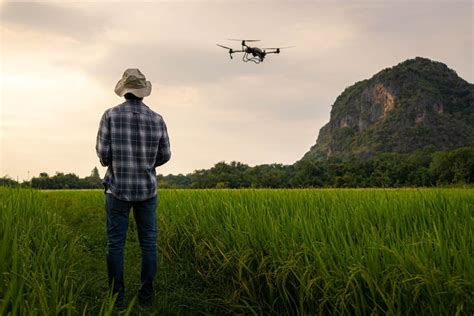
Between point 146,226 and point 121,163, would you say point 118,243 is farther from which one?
point 121,163

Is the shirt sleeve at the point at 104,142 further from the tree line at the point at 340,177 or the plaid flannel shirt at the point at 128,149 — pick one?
the tree line at the point at 340,177

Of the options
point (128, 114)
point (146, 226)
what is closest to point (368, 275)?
point (146, 226)

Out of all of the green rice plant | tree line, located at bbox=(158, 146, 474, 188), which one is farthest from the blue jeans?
tree line, located at bbox=(158, 146, 474, 188)

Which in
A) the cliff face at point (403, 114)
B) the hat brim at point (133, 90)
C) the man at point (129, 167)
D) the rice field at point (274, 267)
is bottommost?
the rice field at point (274, 267)

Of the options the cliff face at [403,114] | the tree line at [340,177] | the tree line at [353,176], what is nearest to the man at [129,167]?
the tree line at [353,176]

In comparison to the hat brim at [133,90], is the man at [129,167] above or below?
below
